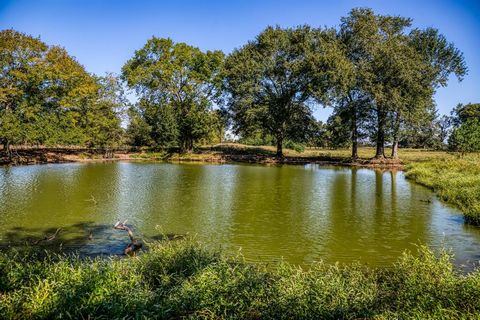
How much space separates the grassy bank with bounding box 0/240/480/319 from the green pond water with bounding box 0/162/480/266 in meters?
4.07

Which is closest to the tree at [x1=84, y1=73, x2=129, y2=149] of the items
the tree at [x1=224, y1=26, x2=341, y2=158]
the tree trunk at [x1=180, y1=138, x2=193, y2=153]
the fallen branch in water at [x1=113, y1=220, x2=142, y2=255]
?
the tree trunk at [x1=180, y1=138, x2=193, y2=153]

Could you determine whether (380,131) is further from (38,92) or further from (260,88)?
(38,92)

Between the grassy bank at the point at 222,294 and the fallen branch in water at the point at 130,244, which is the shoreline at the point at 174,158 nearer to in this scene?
the fallen branch in water at the point at 130,244

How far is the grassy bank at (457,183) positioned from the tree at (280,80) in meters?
22.7

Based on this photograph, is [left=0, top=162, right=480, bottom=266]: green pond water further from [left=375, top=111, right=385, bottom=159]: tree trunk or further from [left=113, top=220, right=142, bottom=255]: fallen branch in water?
[left=375, top=111, right=385, bottom=159]: tree trunk

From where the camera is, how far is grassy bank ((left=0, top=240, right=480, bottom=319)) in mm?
6984

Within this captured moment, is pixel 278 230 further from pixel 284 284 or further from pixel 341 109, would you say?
pixel 341 109


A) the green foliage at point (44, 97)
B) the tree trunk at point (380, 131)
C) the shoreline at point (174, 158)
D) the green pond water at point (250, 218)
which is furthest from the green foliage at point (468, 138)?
the green foliage at point (44, 97)

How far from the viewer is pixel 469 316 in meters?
6.63

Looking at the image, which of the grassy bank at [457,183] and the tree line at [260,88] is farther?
the tree line at [260,88]

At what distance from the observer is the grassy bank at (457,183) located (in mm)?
20138

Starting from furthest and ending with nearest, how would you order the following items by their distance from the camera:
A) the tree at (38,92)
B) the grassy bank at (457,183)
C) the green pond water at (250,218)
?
1. the tree at (38,92)
2. the grassy bank at (457,183)
3. the green pond water at (250,218)

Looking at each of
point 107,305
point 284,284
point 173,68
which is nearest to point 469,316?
point 284,284

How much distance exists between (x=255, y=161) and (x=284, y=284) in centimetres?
5315
